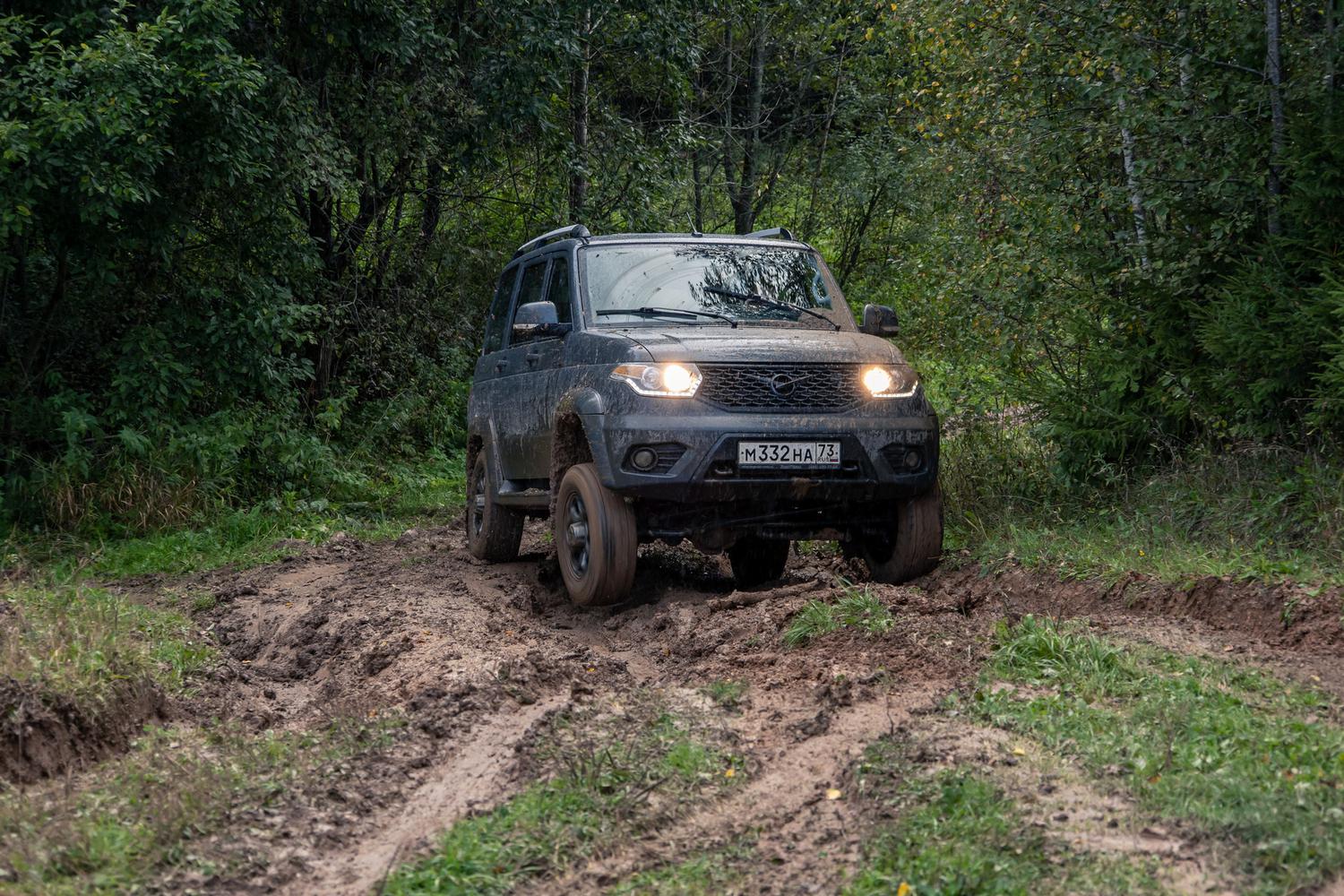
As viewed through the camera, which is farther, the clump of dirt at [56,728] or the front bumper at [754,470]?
the front bumper at [754,470]

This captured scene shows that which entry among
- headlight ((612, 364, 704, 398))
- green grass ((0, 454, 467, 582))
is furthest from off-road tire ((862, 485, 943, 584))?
green grass ((0, 454, 467, 582))

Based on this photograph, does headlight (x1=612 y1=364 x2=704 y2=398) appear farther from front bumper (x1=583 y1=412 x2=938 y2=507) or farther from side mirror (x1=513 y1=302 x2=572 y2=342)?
side mirror (x1=513 y1=302 x2=572 y2=342)

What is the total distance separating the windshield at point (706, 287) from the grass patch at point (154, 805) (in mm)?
3489

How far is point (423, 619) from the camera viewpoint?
23.7ft

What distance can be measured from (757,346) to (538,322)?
55.3 inches

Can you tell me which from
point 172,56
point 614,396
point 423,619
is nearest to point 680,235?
point 614,396

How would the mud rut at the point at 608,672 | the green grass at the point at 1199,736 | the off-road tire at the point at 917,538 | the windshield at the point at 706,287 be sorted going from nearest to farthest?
the green grass at the point at 1199,736, the mud rut at the point at 608,672, the off-road tire at the point at 917,538, the windshield at the point at 706,287

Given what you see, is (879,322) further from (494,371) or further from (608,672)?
(608,672)

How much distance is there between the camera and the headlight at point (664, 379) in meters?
7.08

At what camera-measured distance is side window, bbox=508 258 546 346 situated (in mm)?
8953

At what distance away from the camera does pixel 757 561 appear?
29.5 feet

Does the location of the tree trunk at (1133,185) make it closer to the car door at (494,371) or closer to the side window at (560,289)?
the side window at (560,289)

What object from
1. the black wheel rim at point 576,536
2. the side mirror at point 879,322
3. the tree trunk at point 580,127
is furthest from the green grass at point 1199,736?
the tree trunk at point 580,127

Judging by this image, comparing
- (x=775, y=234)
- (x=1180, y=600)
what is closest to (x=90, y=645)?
(x=1180, y=600)
